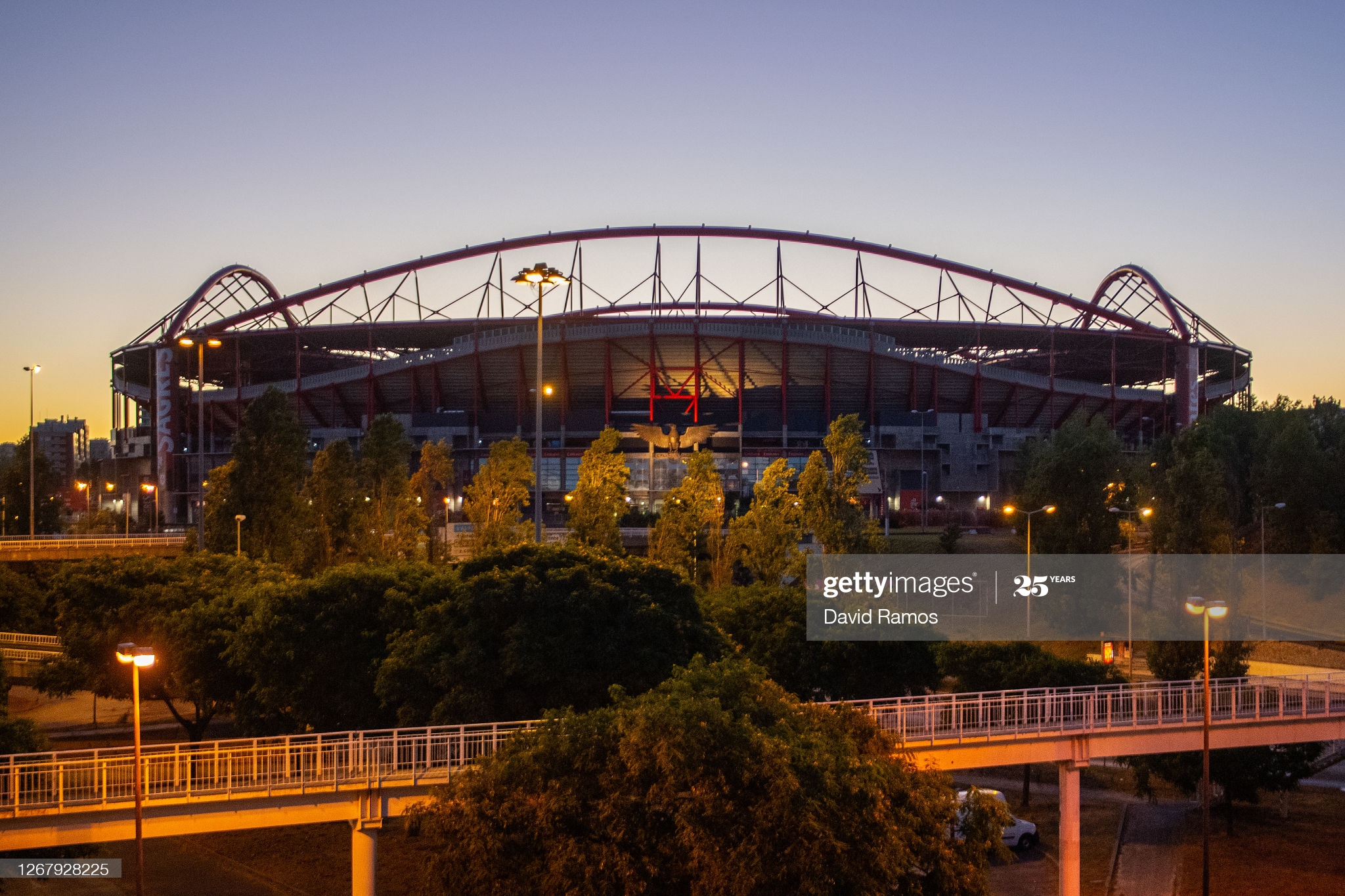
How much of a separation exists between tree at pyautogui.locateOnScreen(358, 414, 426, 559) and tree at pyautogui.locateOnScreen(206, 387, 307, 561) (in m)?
3.36

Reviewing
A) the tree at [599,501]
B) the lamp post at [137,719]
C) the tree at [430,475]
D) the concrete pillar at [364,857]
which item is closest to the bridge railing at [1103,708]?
the concrete pillar at [364,857]

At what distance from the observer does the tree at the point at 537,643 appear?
20.5 m

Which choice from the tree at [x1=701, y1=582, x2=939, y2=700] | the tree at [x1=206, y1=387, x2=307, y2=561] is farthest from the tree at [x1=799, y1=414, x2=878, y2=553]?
the tree at [x1=206, y1=387, x2=307, y2=561]

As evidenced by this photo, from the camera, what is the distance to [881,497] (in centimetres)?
7962

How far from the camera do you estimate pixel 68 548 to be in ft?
154

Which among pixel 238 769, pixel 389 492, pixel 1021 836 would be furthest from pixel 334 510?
pixel 1021 836

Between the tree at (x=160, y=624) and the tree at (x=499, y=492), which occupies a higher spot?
the tree at (x=499, y=492)

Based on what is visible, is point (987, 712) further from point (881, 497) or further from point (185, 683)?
point (881, 497)

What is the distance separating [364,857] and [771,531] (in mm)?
18732

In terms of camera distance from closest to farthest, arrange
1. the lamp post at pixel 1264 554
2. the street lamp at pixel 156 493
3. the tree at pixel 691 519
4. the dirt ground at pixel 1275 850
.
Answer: the dirt ground at pixel 1275 850, the tree at pixel 691 519, the lamp post at pixel 1264 554, the street lamp at pixel 156 493

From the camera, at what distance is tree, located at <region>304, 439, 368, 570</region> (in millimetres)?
41406

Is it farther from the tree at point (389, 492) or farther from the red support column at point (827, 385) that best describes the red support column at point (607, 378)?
the tree at point (389, 492)
